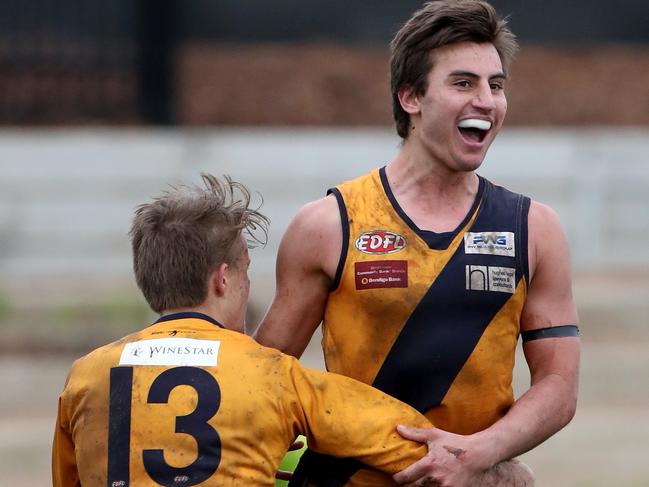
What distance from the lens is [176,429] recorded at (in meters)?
3.53

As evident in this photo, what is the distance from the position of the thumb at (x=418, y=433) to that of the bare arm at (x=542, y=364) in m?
0.05

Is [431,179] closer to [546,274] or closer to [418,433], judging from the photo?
[546,274]

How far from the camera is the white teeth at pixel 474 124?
408 cm

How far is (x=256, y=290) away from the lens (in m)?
14.8

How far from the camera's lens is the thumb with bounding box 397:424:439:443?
12.3ft

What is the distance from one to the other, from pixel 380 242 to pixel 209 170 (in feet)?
36.4

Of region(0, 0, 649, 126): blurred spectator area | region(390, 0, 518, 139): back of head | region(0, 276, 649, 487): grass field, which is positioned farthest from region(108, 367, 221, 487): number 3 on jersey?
region(0, 0, 649, 126): blurred spectator area

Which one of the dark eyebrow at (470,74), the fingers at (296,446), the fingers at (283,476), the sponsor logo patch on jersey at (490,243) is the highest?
the dark eyebrow at (470,74)

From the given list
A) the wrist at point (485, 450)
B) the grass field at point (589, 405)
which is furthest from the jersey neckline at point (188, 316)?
the grass field at point (589, 405)

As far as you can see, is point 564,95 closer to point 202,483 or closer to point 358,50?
point 358,50

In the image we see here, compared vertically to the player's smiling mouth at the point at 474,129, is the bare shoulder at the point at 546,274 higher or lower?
lower

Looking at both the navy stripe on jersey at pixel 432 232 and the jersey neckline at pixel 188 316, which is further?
the navy stripe on jersey at pixel 432 232

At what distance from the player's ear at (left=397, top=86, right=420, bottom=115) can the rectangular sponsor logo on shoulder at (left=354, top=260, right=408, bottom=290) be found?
0.52 metres

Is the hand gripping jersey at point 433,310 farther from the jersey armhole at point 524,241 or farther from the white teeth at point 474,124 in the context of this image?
the white teeth at point 474,124
